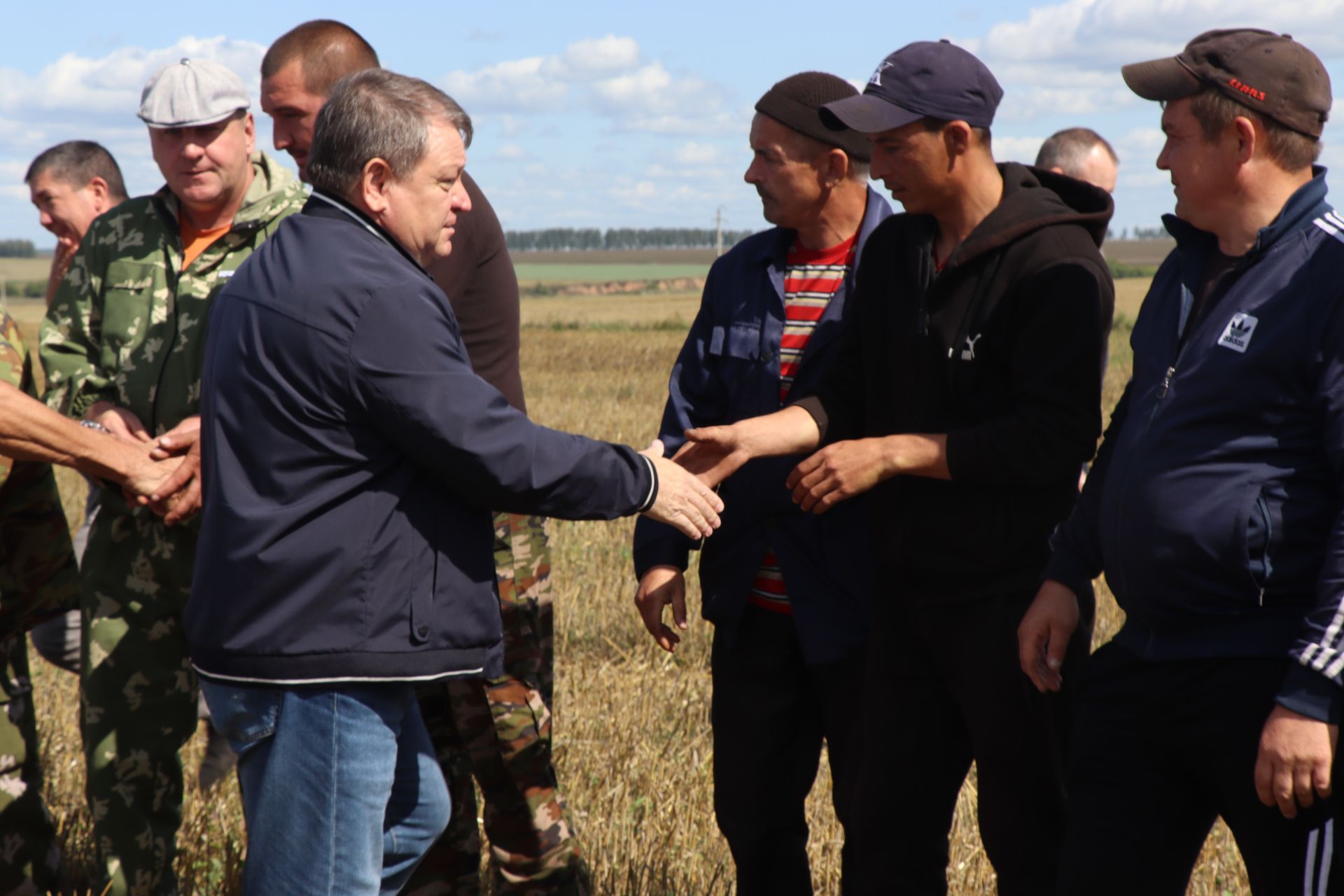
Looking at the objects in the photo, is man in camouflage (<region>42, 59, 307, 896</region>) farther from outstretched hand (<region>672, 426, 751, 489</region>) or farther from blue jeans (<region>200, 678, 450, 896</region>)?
outstretched hand (<region>672, 426, 751, 489</region>)

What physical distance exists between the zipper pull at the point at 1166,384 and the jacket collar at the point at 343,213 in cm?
158

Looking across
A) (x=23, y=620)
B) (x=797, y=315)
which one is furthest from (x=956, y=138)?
(x=23, y=620)

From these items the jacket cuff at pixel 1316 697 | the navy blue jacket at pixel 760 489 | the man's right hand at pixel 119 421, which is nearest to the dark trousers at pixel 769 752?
the navy blue jacket at pixel 760 489

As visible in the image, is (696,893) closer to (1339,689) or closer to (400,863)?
(400,863)

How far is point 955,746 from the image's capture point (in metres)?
3.51

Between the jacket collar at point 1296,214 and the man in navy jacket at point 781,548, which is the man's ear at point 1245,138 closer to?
the jacket collar at point 1296,214

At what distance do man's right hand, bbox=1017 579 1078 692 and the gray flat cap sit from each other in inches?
109

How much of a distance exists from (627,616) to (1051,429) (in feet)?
14.7

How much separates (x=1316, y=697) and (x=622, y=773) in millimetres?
3136

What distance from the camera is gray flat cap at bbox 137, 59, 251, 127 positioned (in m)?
4.02

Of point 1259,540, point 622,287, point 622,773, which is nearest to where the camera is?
point 1259,540

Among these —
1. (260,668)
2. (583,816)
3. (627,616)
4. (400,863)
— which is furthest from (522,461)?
(627,616)

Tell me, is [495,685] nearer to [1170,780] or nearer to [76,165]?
[1170,780]

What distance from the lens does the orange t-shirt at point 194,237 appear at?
424 centimetres
